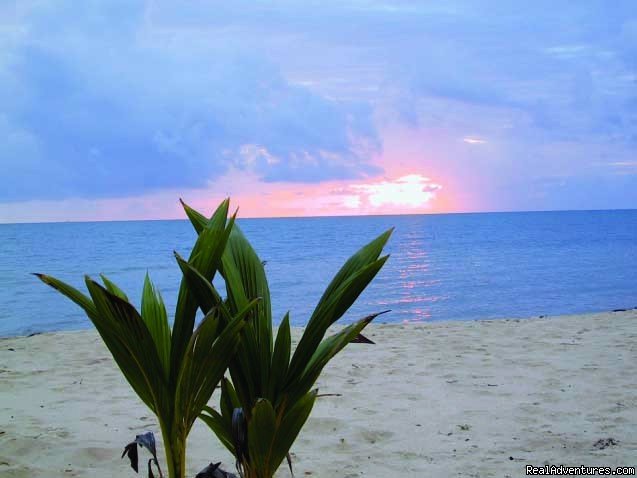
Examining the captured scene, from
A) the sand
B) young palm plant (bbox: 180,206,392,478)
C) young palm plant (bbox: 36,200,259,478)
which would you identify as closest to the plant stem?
young palm plant (bbox: 36,200,259,478)

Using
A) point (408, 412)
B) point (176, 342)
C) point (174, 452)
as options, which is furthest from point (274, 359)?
point (408, 412)

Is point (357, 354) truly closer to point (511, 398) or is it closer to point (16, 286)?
point (511, 398)

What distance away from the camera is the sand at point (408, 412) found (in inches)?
122

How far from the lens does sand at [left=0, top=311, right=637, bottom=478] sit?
122 inches

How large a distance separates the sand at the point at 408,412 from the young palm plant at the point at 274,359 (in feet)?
4.54

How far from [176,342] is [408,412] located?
8.96 feet

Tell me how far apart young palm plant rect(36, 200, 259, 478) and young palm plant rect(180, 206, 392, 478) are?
5cm

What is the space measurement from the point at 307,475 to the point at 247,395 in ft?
4.55

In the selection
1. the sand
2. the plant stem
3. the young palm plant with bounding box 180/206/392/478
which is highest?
the young palm plant with bounding box 180/206/392/478

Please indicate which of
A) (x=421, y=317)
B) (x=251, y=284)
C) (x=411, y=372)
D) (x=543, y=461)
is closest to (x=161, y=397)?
(x=251, y=284)

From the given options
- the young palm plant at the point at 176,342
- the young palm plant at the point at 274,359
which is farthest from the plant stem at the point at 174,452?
the young palm plant at the point at 274,359

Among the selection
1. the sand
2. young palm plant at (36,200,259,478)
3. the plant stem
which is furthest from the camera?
the sand

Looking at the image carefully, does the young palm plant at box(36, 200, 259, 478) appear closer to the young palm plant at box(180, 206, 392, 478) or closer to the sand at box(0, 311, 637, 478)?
the young palm plant at box(180, 206, 392, 478)

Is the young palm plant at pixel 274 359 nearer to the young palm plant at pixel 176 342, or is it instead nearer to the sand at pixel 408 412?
the young palm plant at pixel 176 342
